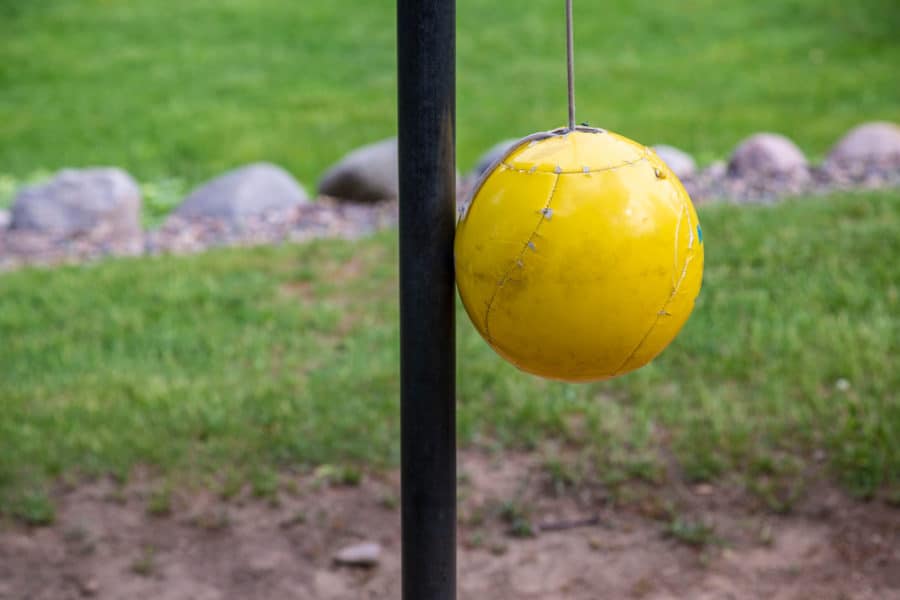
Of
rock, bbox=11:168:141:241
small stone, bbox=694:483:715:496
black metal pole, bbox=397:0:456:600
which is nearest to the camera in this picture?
black metal pole, bbox=397:0:456:600

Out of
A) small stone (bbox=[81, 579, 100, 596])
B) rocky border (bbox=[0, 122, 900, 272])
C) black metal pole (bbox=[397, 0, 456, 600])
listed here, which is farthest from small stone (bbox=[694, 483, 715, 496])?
rocky border (bbox=[0, 122, 900, 272])

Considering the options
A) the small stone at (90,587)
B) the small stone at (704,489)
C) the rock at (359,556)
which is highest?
the small stone at (704,489)

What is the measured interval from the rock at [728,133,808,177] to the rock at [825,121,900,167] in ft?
0.82

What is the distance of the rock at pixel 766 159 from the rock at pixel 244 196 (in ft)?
9.99

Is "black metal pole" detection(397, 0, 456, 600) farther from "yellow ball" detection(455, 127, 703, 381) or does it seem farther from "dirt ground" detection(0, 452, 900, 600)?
"dirt ground" detection(0, 452, 900, 600)

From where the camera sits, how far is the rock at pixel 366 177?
297 inches

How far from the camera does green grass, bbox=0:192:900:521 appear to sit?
3676 millimetres

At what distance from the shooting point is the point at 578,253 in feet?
5.90

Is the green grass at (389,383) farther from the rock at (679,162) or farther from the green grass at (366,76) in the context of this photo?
the green grass at (366,76)

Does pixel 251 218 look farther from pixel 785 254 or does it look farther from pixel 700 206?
pixel 785 254

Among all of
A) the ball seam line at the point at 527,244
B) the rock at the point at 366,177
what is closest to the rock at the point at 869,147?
the rock at the point at 366,177

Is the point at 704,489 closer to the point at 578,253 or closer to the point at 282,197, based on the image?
the point at 578,253

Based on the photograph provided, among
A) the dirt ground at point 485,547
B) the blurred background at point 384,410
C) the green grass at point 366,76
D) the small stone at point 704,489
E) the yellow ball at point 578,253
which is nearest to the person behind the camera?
the yellow ball at point 578,253

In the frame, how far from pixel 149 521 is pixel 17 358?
1.59 m
